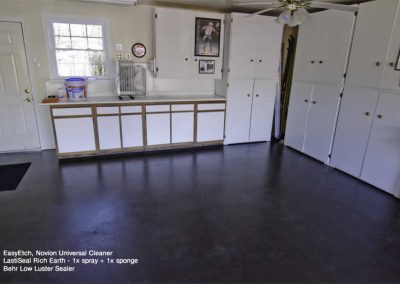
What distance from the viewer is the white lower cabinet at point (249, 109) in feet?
15.4

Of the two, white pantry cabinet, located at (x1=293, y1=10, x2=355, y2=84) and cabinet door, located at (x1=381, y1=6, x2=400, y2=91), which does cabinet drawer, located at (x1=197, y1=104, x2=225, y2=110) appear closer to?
white pantry cabinet, located at (x1=293, y1=10, x2=355, y2=84)

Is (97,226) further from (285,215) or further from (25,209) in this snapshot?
(285,215)

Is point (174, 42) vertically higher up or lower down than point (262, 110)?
higher up

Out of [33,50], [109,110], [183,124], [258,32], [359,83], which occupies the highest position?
[258,32]

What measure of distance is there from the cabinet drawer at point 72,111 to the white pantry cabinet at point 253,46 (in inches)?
97.5

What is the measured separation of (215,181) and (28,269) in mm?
2195

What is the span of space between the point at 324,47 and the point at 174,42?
94.5 inches

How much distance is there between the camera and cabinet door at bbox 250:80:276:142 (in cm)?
481

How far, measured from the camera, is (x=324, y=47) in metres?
3.89

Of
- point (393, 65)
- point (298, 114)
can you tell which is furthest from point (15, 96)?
point (393, 65)

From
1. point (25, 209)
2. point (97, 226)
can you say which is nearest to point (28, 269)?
point (97, 226)

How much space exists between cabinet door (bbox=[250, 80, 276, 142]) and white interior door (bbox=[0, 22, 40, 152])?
12.7 ft

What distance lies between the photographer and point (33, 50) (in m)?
3.96

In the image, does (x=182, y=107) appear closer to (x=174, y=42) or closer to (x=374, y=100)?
(x=174, y=42)
